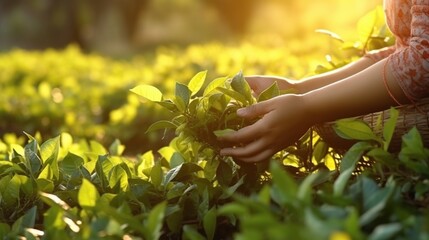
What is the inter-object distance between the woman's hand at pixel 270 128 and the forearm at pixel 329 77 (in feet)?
1.67

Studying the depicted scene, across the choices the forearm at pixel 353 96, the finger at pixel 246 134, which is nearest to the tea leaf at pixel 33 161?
the finger at pixel 246 134

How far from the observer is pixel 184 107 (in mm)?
2381

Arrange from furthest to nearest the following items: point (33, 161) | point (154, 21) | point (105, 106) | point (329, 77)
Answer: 1. point (154, 21)
2. point (105, 106)
3. point (329, 77)
4. point (33, 161)

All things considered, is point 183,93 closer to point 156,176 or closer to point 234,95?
point 234,95

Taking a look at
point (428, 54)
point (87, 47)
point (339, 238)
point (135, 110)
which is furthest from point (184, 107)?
point (87, 47)

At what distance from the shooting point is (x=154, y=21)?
61.0 meters

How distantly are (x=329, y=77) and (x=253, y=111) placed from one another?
0.67 meters

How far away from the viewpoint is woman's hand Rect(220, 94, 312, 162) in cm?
227

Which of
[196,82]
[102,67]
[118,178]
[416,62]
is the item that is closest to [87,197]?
[118,178]

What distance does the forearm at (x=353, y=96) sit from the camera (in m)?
2.30

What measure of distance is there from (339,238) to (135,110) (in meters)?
4.90

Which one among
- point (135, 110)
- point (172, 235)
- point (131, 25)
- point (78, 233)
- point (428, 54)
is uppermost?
point (428, 54)

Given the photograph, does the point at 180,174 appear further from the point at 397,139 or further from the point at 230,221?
the point at 397,139

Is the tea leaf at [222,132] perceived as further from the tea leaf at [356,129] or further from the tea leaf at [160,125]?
the tea leaf at [356,129]
